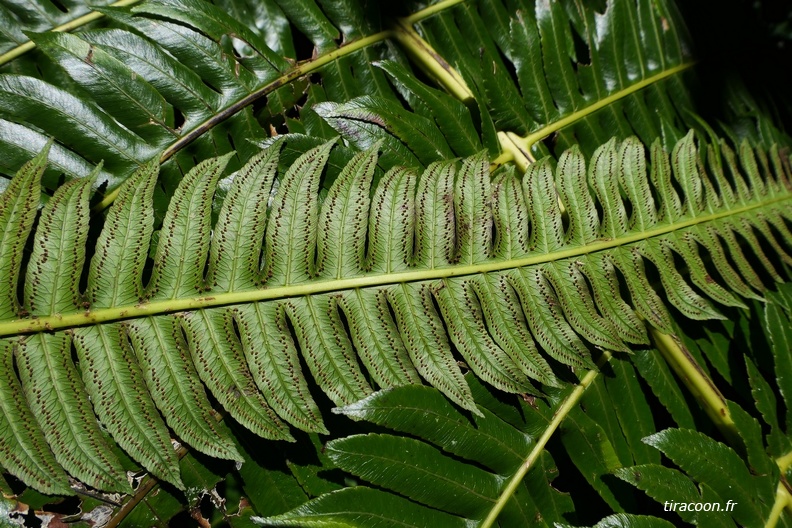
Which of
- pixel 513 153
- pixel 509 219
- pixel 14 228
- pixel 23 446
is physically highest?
pixel 513 153

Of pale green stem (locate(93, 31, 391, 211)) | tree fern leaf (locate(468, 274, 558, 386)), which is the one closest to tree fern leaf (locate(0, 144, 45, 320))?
pale green stem (locate(93, 31, 391, 211))

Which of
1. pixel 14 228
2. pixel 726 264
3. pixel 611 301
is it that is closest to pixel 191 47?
pixel 14 228

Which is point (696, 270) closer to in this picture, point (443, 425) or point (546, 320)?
point (546, 320)

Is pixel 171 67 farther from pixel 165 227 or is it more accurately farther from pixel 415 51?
pixel 415 51

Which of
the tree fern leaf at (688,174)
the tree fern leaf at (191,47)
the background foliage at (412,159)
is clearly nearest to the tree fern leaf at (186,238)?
the background foliage at (412,159)

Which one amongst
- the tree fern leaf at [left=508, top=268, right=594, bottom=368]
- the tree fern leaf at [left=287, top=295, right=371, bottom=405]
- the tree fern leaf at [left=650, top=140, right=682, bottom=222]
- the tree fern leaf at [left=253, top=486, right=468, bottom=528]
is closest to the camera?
the tree fern leaf at [left=253, top=486, right=468, bottom=528]

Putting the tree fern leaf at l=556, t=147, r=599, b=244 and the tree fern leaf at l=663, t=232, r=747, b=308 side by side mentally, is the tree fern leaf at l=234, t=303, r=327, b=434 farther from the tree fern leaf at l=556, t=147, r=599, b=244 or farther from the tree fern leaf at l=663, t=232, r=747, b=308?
the tree fern leaf at l=663, t=232, r=747, b=308
